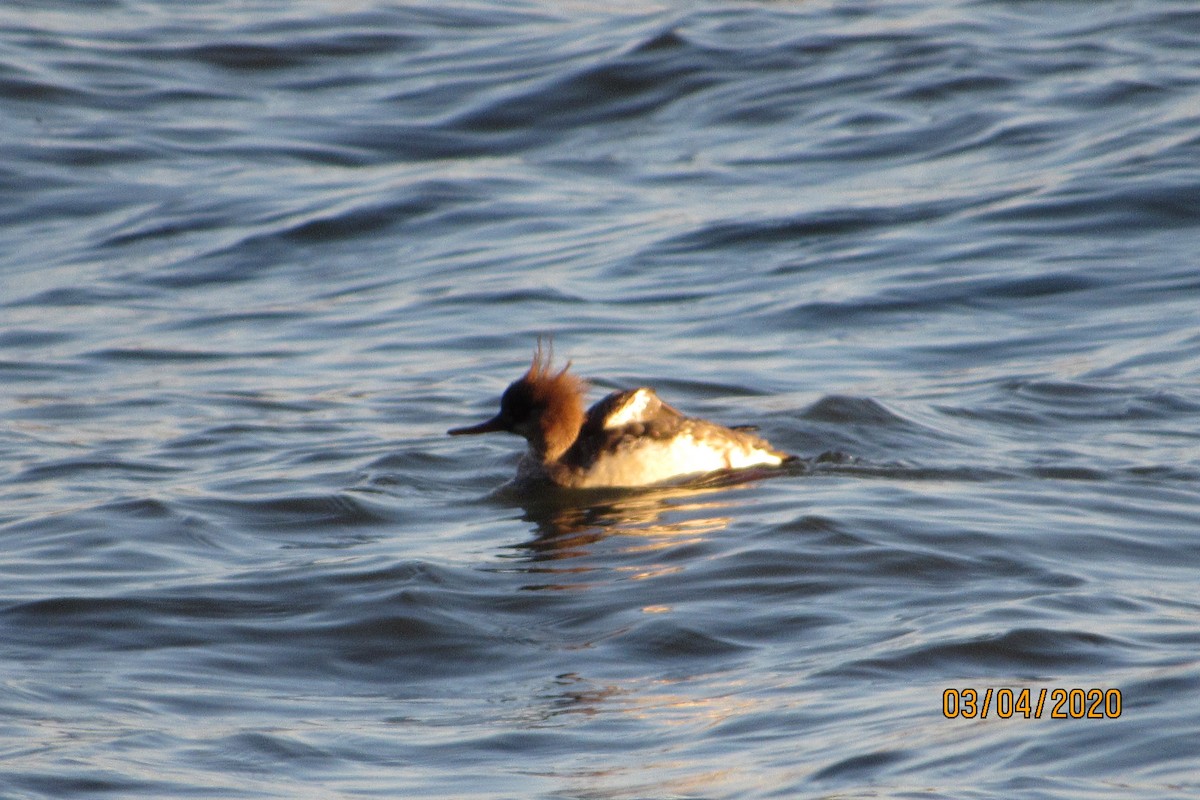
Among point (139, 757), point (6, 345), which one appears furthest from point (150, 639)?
point (6, 345)

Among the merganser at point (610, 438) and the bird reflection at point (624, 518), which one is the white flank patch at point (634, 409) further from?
the bird reflection at point (624, 518)

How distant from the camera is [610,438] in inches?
379

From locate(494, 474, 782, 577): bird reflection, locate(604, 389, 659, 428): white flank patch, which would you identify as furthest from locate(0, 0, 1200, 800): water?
locate(604, 389, 659, 428): white flank patch

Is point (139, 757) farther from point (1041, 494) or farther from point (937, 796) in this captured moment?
point (1041, 494)

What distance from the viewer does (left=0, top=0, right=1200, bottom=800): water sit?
5980 millimetres

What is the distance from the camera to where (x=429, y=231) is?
1570 centimetres

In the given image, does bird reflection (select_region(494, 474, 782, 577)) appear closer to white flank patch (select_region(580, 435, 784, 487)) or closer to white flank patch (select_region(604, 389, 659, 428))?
white flank patch (select_region(580, 435, 784, 487))

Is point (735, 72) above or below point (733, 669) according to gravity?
above

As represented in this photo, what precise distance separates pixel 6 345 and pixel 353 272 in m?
2.89
